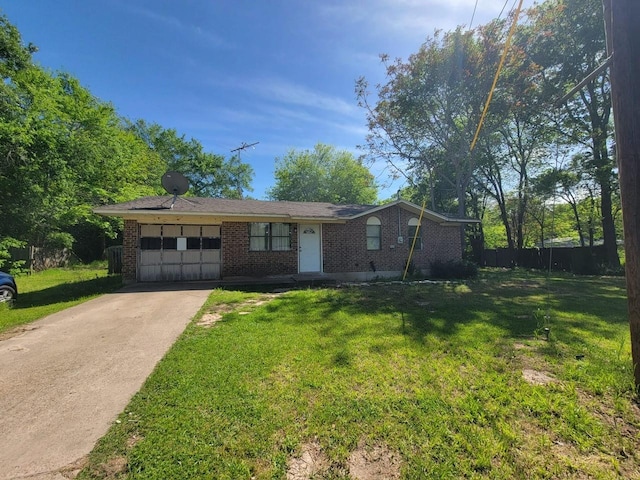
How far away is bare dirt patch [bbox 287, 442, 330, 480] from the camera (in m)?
2.08

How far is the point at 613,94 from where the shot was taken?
122 inches

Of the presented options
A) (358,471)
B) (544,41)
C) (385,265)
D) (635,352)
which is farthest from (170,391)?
(544,41)

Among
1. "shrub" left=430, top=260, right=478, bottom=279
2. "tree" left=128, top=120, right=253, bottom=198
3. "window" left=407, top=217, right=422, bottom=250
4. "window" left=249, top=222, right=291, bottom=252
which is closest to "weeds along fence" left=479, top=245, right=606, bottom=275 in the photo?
"shrub" left=430, top=260, right=478, bottom=279

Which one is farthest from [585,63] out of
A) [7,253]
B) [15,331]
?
[7,253]

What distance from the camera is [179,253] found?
11.0m

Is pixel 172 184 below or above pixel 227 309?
above

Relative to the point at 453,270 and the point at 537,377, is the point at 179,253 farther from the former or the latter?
the point at 453,270

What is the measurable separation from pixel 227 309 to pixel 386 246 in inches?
317

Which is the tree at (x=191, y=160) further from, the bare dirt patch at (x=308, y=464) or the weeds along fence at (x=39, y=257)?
the bare dirt patch at (x=308, y=464)

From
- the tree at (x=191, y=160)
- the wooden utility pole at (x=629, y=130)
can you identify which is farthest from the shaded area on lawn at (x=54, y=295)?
the tree at (x=191, y=160)

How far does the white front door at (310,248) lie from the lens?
40.0 feet

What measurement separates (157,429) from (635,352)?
14.6 ft

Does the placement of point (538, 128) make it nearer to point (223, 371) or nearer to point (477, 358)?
point (477, 358)

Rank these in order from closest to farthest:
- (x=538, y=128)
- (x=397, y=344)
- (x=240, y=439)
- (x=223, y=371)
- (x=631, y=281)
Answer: (x=240, y=439) → (x=631, y=281) → (x=223, y=371) → (x=397, y=344) → (x=538, y=128)
